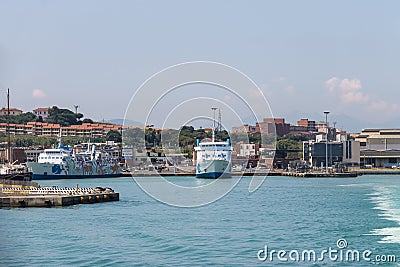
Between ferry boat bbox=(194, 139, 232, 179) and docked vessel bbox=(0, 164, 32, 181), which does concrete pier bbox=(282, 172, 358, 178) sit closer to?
ferry boat bbox=(194, 139, 232, 179)

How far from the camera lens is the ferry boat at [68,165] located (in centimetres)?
8056

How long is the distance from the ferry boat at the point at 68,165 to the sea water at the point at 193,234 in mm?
42899

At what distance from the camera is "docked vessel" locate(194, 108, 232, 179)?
251ft

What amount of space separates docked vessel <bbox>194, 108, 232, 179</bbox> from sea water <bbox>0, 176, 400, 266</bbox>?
3697 centimetres

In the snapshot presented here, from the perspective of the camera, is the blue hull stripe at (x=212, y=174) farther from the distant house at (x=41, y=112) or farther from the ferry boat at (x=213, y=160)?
the distant house at (x=41, y=112)

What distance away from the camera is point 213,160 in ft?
252

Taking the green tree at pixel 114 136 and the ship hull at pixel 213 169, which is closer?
the ship hull at pixel 213 169

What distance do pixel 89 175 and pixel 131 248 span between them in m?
67.6

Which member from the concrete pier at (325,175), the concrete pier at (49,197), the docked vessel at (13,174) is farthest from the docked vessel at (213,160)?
the concrete pier at (49,197)

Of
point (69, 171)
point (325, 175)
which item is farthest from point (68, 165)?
point (325, 175)

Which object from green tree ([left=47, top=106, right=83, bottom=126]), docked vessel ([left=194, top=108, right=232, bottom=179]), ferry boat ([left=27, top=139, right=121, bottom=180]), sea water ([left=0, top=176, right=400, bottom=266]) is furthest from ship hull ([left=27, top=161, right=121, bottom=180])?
green tree ([left=47, top=106, right=83, bottom=126])

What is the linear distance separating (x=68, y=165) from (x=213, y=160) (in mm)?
17763

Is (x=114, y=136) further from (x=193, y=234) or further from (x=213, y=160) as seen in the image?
(x=193, y=234)

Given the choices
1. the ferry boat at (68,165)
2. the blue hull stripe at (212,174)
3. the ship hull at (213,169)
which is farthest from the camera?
the ferry boat at (68,165)
